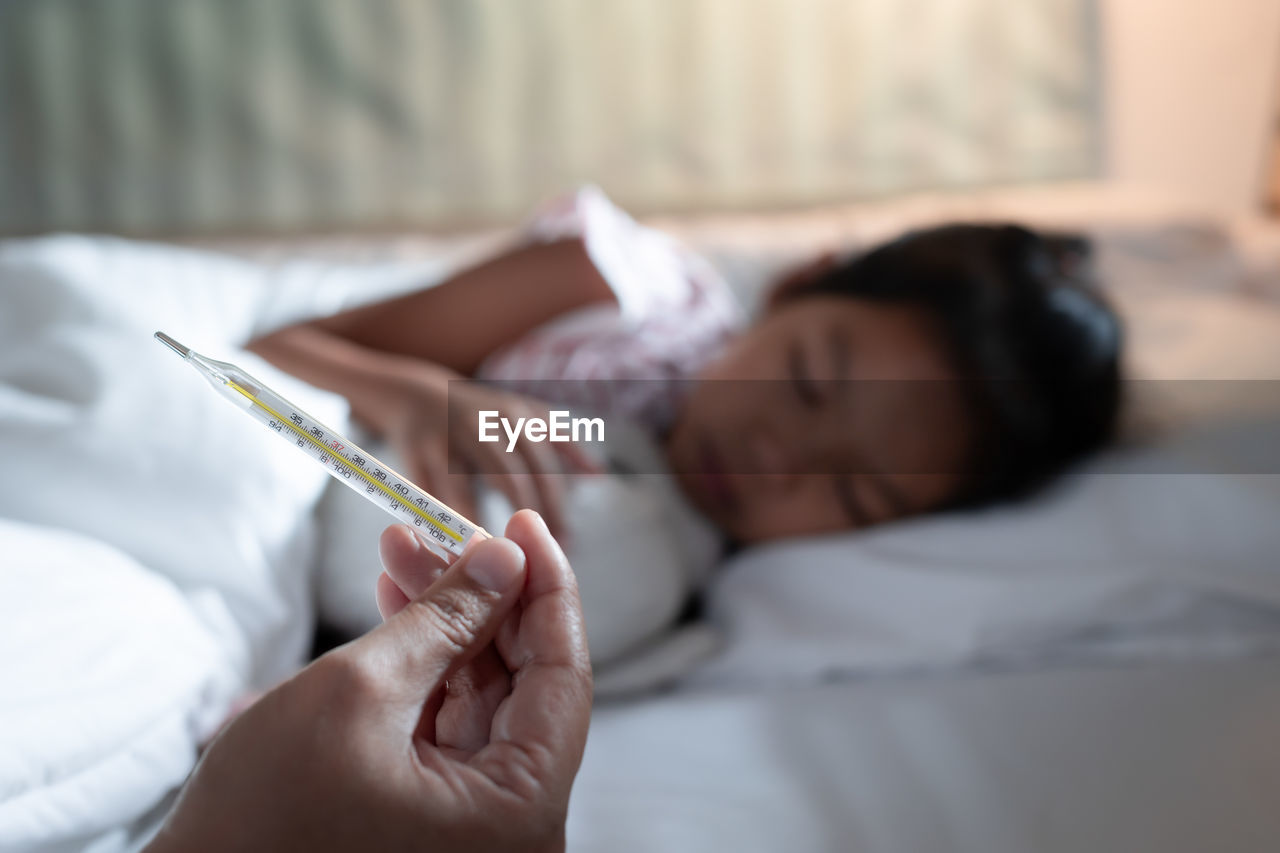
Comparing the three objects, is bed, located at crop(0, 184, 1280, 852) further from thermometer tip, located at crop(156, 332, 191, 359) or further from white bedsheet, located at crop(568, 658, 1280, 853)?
thermometer tip, located at crop(156, 332, 191, 359)

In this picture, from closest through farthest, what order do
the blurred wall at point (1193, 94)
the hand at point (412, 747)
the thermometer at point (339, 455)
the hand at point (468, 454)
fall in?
the hand at point (412, 747), the thermometer at point (339, 455), the hand at point (468, 454), the blurred wall at point (1193, 94)

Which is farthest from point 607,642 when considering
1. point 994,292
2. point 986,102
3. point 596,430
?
point 986,102

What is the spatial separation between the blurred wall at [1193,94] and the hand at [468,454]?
3.70ft

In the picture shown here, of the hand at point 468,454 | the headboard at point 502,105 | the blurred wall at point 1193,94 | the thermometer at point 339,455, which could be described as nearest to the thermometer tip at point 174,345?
the thermometer at point 339,455

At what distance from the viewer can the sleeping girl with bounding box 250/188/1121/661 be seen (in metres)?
0.64

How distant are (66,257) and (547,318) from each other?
0.38m

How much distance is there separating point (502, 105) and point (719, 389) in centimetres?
70

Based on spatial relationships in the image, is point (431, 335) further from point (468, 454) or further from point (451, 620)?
point (451, 620)

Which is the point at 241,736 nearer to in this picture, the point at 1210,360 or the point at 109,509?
the point at 109,509

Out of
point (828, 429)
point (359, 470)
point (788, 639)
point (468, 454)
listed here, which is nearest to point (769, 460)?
point (828, 429)

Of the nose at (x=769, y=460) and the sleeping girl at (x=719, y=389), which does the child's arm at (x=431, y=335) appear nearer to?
the sleeping girl at (x=719, y=389)

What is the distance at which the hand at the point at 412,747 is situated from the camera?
0.84ft

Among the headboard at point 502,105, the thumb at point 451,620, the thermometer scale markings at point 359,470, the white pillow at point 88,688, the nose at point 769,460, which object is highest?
the headboard at point 502,105

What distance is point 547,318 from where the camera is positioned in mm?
842
